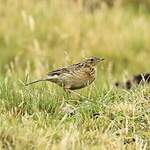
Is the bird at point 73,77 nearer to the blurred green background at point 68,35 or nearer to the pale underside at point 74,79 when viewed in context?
the pale underside at point 74,79

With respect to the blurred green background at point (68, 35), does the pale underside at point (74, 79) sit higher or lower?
higher

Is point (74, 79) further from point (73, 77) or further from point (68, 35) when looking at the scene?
point (68, 35)

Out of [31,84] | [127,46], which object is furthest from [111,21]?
[31,84]

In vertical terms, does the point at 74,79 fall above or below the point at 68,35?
above

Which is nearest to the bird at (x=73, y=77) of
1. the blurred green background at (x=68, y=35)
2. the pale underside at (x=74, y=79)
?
the pale underside at (x=74, y=79)

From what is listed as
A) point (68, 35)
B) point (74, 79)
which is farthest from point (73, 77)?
→ point (68, 35)

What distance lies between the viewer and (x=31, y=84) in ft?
23.1

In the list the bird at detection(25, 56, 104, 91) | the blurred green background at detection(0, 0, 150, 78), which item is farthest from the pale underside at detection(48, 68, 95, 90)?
the blurred green background at detection(0, 0, 150, 78)

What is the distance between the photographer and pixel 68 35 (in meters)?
12.6

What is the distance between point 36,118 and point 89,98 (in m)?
0.80

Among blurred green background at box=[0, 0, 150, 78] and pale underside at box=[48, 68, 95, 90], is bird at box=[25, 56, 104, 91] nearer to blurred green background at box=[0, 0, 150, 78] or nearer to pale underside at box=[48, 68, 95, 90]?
pale underside at box=[48, 68, 95, 90]

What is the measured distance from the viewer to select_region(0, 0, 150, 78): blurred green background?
12.2m

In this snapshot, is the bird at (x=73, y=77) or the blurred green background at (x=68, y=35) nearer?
the bird at (x=73, y=77)

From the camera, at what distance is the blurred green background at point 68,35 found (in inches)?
480
